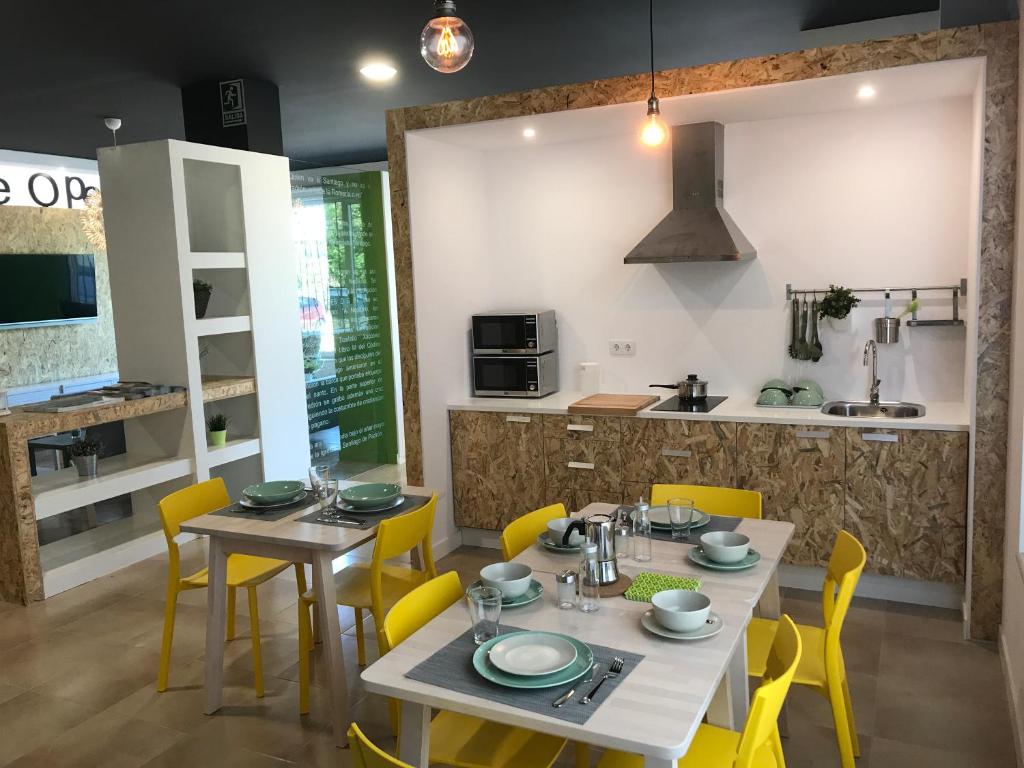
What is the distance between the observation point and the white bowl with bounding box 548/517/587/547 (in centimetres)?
255

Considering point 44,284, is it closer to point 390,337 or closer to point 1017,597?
point 390,337

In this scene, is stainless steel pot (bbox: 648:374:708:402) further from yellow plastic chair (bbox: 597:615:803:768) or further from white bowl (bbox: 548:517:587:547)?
yellow plastic chair (bbox: 597:615:803:768)

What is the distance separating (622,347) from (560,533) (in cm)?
248

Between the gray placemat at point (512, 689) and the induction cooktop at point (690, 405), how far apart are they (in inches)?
96.1

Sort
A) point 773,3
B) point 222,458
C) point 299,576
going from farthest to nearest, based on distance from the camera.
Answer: point 222,458, point 773,3, point 299,576

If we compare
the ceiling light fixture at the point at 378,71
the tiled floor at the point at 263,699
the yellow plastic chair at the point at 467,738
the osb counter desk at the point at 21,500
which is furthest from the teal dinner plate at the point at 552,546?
the ceiling light fixture at the point at 378,71

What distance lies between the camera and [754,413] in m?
4.04

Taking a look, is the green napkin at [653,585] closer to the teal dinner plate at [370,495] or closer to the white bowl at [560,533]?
the white bowl at [560,533]

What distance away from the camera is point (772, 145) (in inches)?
173

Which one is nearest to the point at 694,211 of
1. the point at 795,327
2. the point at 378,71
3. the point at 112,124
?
the point at 795,327

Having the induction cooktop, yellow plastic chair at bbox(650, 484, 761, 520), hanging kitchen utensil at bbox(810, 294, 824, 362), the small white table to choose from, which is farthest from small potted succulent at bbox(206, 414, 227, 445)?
hanging kitchen utensil at bbox(810, 294, 824, 362)

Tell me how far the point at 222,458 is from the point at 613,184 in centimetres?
294

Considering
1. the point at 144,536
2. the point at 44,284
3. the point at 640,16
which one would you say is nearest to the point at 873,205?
the point at 640,16

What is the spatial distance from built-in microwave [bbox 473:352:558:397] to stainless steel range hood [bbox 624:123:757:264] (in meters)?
0.85
